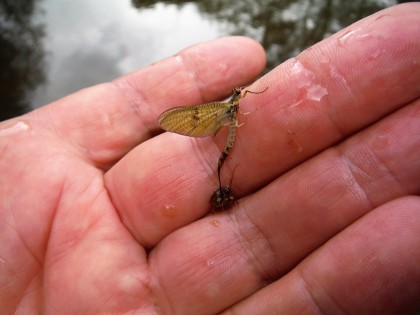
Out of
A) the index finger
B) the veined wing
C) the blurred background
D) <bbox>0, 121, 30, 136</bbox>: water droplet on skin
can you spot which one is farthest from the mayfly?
the blurred background

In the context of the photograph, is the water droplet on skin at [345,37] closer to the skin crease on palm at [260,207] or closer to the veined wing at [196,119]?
the skin crease on palm at [260,207]

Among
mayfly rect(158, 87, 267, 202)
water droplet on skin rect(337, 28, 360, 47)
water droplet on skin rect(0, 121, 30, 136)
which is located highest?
water droplet on skin rect(0, 121, 30, 136)

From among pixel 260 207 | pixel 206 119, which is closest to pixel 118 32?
pixel 206 119

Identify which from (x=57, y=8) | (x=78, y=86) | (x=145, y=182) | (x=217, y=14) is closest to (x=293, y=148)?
(x=145, y=182)

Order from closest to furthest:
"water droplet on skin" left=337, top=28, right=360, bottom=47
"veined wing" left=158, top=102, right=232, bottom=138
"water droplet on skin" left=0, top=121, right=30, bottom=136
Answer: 1. "water droplet on skin" left=337, top=28, right=360, bottom=47
2. "veined wing" left=158, top=102, right=232, bottom=138
3. "water droplet on skin" left=0, top=121, right=30, bottom=136

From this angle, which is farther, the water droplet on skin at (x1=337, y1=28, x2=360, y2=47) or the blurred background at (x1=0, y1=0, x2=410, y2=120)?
the blurred background at (x1=0, y1=0, x2=410, y2=120)

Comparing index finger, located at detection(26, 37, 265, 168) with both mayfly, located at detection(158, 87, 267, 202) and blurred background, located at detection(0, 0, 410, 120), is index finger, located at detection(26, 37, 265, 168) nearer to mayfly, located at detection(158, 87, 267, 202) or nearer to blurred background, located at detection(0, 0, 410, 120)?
mayfly, located at detection(158, 87, 267, 202)

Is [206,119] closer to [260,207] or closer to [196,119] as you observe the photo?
[196,119]

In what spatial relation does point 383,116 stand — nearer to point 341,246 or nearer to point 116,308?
Answer: point 341,246
